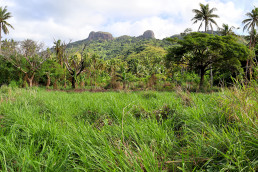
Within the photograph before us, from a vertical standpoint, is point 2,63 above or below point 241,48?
below

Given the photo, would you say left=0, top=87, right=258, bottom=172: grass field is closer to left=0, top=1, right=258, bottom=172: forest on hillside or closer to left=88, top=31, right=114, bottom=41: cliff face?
left=0, top=1, right=258, bottom=172: forest on hillside

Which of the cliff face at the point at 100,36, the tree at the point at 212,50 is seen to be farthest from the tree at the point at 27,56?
the cliff face at the point at 100,36

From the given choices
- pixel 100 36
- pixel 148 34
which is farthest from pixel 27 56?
pixel 100 36

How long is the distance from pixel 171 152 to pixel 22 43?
2372 centimetres

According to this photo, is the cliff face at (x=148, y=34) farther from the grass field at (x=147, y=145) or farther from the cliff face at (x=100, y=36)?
the grass field at (x=147, y=145)

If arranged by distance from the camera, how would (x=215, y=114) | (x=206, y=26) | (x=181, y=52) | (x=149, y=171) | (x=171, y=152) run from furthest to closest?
(x=206, y=26) < (x=181, y=52) < (x=215, y=114) < (x=171, y=152) < (x=149, y=171)

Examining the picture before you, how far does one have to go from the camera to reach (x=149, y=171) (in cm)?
124

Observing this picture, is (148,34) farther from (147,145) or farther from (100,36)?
(147,145)

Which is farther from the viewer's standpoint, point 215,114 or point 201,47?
point 201,47

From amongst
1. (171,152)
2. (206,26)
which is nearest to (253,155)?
(171,152)

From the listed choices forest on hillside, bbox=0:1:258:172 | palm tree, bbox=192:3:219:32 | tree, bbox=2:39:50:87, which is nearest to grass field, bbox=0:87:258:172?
forest on hillside, bbox=0:1:258:172

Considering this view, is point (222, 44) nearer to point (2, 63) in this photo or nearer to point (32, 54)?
point (32, 54)

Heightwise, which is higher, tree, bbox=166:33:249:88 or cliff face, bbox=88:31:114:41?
cliff face, bbox=88:31:114:41

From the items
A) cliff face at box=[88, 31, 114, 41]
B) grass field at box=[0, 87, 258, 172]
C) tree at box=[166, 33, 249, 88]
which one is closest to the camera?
grass field at box=[0, 87, 258, 172]
